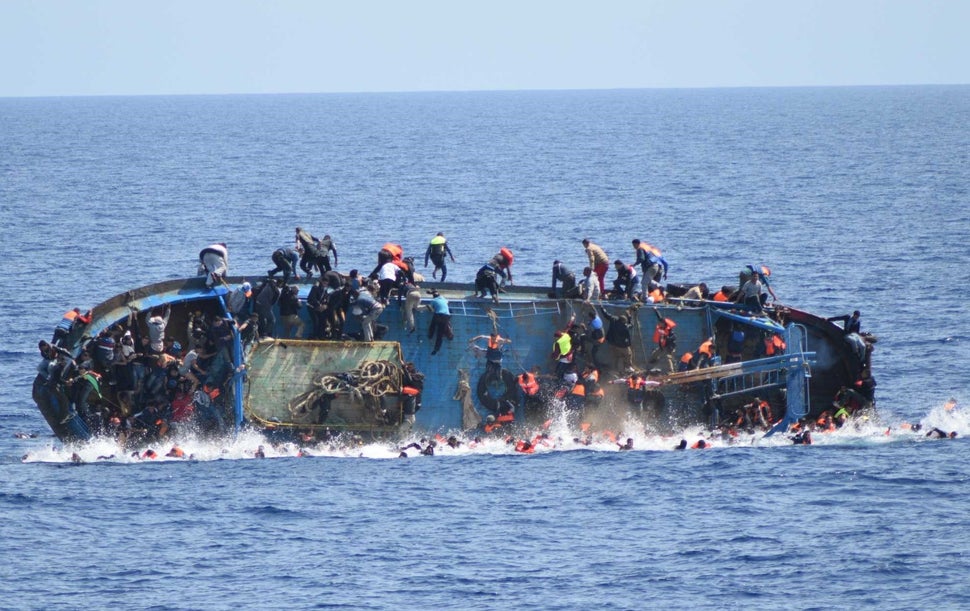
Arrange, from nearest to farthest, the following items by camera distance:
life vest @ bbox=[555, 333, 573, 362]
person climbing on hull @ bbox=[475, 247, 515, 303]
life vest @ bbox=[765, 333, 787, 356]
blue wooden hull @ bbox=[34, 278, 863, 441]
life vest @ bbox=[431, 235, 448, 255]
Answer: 1. blue wooden hull @ bbox=[34, 278, 863, 441]
2. life vest @ bbox=[555, 333, 573, 362]
3. life vest @ bbox=[765, 333, 787, 356]
4. person climbing on hull @ bbox=[475, 247, 515, 303]
5. life vest @ bbox=[431, 235, 448, 255]

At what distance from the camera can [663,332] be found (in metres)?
62.1

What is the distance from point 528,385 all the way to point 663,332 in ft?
19.7

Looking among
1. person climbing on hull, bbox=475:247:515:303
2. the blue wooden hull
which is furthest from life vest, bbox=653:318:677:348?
person climbing on hull, bbox=475:247:515:303

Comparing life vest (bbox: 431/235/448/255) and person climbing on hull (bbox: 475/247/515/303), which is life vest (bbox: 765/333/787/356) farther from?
life vest (bbox: 431/235/448/255)

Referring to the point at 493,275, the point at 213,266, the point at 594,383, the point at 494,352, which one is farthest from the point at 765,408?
the point at 213,266

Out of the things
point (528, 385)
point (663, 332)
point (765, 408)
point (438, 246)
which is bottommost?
point (765, 408)

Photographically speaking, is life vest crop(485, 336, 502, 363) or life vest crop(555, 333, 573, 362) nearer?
life vest crop(555, 333, 573, 362)

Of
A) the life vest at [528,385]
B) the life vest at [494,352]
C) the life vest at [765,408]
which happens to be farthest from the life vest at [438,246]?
the life vest at [765,408]

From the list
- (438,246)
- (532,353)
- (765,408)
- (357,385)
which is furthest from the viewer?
(438,246)

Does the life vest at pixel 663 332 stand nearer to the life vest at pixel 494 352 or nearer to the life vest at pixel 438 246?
the life vest at pixel 494 352

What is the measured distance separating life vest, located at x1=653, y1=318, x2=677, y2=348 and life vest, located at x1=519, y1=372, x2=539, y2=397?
5.37 metres

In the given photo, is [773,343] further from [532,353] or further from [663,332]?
[532,353]

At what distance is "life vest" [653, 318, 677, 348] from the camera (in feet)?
204

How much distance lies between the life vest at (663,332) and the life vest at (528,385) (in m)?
5.37
